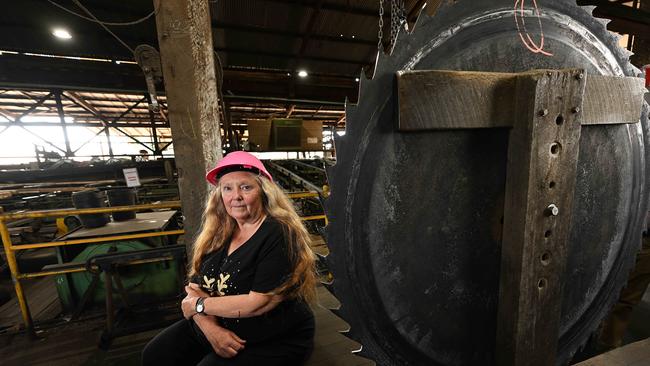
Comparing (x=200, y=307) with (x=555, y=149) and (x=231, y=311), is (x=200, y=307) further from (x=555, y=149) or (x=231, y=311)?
(x=555, y=149)

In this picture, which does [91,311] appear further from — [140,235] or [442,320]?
[442,320]

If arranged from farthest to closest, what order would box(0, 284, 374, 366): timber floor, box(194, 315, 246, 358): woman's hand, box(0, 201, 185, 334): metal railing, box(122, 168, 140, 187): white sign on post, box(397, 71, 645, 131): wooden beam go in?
1. box(122, 168, 140, 187): white sign on post
2. box(0, 201, 185, 334): metal railing
3. box(0, 284, 374, 366): timber floor
4. box(194, 315, 246, 358): woman's hand
5. box(397, 71, 645, 131): wooden beam

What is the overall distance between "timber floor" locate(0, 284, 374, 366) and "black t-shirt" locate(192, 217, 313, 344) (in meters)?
0.86

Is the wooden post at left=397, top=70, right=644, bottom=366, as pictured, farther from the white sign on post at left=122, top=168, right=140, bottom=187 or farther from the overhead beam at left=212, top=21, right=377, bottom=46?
the overhead beam at left=212, top=21, right=377, bottom=46

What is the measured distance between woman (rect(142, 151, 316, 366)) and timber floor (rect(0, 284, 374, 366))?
823 mm

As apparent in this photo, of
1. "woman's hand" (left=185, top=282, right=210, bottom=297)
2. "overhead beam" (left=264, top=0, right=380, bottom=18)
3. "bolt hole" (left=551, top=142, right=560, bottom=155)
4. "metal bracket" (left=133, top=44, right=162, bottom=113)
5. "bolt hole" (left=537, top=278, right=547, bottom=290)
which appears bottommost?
"woman's hand" (left=185, top=282, right=210, bottom=297)

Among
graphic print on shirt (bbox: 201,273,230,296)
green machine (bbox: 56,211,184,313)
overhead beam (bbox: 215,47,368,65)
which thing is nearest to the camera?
graphic print on shirt (bbox: 201,273,230,296)

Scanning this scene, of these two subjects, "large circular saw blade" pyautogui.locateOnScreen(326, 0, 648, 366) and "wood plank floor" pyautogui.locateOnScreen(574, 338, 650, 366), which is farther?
"wood plank floor" pyautogui.locateOnScreen(574, 338, 650, 366)

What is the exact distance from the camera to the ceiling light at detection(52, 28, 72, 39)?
5.16m

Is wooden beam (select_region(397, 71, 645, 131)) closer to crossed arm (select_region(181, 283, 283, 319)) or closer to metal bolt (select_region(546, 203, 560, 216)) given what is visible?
metal bolt (select_region(546, 203, 560, 216))

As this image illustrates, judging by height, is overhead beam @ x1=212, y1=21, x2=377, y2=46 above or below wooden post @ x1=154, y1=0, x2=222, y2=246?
above

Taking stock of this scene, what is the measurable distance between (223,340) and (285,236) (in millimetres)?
632

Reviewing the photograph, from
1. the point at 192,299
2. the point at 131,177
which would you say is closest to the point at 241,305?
the point at 192,299

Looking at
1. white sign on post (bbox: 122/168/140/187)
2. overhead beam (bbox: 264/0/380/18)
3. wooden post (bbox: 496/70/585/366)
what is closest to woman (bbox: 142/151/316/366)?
wooden post (bbox: 496/70/585/366)
